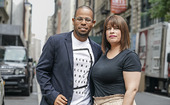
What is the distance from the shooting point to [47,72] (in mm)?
3650

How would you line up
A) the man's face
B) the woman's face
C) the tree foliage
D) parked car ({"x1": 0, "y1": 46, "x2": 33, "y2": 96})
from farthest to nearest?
the tree foliage → parked car ({"x1": 0, "y1": 46, "x2": 33, "y2": 96}) → the man's face → the woman's face

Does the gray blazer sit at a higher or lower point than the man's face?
lower

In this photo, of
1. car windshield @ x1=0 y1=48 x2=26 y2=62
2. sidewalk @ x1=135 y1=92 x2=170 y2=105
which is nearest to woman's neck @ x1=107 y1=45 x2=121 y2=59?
sidewalk @ x1=135 y1=92 x2=170 y2=105

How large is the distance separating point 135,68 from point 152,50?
16001 millimetres

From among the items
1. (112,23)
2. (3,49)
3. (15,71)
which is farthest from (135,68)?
(3,49)

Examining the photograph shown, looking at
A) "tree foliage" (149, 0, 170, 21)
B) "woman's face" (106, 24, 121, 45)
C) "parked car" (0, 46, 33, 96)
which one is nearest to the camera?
"woman's face" (106, 24, 121, 45)

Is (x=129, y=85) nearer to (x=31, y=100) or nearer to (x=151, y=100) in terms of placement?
(x=31, y=100)

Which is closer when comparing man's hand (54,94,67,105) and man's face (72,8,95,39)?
man's hand (54,94,67,105)

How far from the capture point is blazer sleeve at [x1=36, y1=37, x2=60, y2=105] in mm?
3582

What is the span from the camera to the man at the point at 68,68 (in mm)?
3600

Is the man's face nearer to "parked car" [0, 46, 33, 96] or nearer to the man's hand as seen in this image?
the man's hand

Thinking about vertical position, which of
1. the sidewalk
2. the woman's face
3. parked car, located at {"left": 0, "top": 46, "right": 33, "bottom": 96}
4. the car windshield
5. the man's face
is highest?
the man's face

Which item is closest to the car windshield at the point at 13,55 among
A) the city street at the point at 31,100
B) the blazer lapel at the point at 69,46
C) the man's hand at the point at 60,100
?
the city street at the point at 31,100

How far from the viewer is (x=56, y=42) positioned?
12.1 feet
